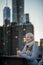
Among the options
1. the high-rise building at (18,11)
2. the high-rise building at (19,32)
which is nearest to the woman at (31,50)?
the high-rise building at (19,32)

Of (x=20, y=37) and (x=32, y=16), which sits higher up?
(x=32, y=16)

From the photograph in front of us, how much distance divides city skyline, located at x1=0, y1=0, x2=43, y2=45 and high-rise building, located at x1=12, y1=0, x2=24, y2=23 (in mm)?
63

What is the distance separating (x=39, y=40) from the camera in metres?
2.43

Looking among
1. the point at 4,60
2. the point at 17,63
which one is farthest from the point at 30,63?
the point at 4,60

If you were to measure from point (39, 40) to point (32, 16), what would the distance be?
397mm

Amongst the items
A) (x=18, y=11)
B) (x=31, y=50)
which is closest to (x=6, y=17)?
(x=18, y=11)

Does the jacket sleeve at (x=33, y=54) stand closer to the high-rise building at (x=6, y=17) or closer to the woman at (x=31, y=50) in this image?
the woman at (x=31, y=50)

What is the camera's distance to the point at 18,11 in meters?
2.48

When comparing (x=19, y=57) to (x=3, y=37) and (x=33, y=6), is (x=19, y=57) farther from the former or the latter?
(x=33, y=6)

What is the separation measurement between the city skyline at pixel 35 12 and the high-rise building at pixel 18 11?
0.06m

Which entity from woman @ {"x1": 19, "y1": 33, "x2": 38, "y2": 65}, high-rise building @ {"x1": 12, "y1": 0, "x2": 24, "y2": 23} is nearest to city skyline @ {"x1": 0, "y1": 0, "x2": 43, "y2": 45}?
high-rise building @ {"x1": 12, "y1": 0, "x2": 24, "y2": 23}

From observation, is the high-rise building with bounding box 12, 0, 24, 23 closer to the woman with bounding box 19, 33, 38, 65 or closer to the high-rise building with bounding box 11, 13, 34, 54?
the high-rise building with bounding box 11, 13, 34, 54

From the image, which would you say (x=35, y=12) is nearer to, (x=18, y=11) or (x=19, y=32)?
(x=18, y=11)

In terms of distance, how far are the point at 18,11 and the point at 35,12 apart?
281mm
